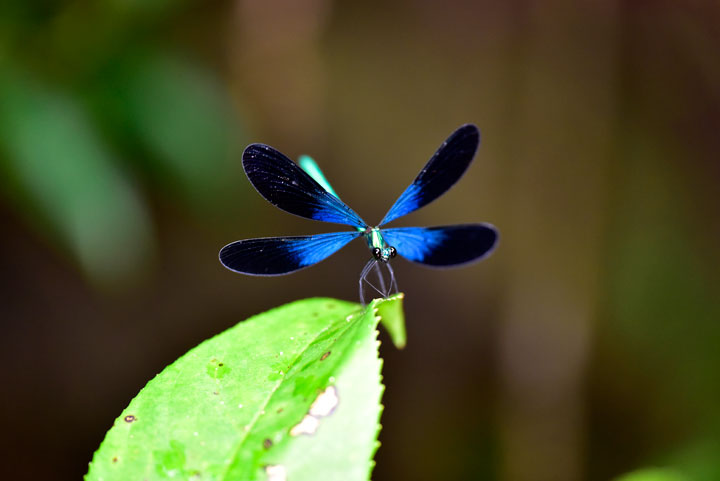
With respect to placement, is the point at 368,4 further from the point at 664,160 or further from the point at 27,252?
the point at 27,252

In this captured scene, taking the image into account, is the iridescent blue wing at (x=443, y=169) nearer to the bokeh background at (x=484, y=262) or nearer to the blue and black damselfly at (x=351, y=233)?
the blue and black damselfly at (x=351, y=233)

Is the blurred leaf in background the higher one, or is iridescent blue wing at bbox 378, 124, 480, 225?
the blurred leaf in background

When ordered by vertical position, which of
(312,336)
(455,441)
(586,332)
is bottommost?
(455,441)

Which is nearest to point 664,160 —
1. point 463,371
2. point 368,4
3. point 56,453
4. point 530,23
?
point 530,23

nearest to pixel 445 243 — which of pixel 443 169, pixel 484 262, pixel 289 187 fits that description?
pixel 443 169

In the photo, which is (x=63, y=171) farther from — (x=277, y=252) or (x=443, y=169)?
(x=443, y=169)

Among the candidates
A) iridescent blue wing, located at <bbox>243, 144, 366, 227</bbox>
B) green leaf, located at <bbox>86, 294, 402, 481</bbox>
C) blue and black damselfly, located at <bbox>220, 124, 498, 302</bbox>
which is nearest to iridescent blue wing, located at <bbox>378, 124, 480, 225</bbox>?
blue and black damselfly, located at <bbox>220, 124, 498, 302</bbox>

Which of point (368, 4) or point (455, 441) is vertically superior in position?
point (368, 4)

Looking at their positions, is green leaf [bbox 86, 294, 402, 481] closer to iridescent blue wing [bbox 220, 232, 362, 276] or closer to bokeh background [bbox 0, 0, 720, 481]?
iridescent blue wing [bbox 220, 232, 362, 276]

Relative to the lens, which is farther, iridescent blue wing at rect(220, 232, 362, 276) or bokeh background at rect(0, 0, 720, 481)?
bokeh background at rect(0, 0, 720, 481)
